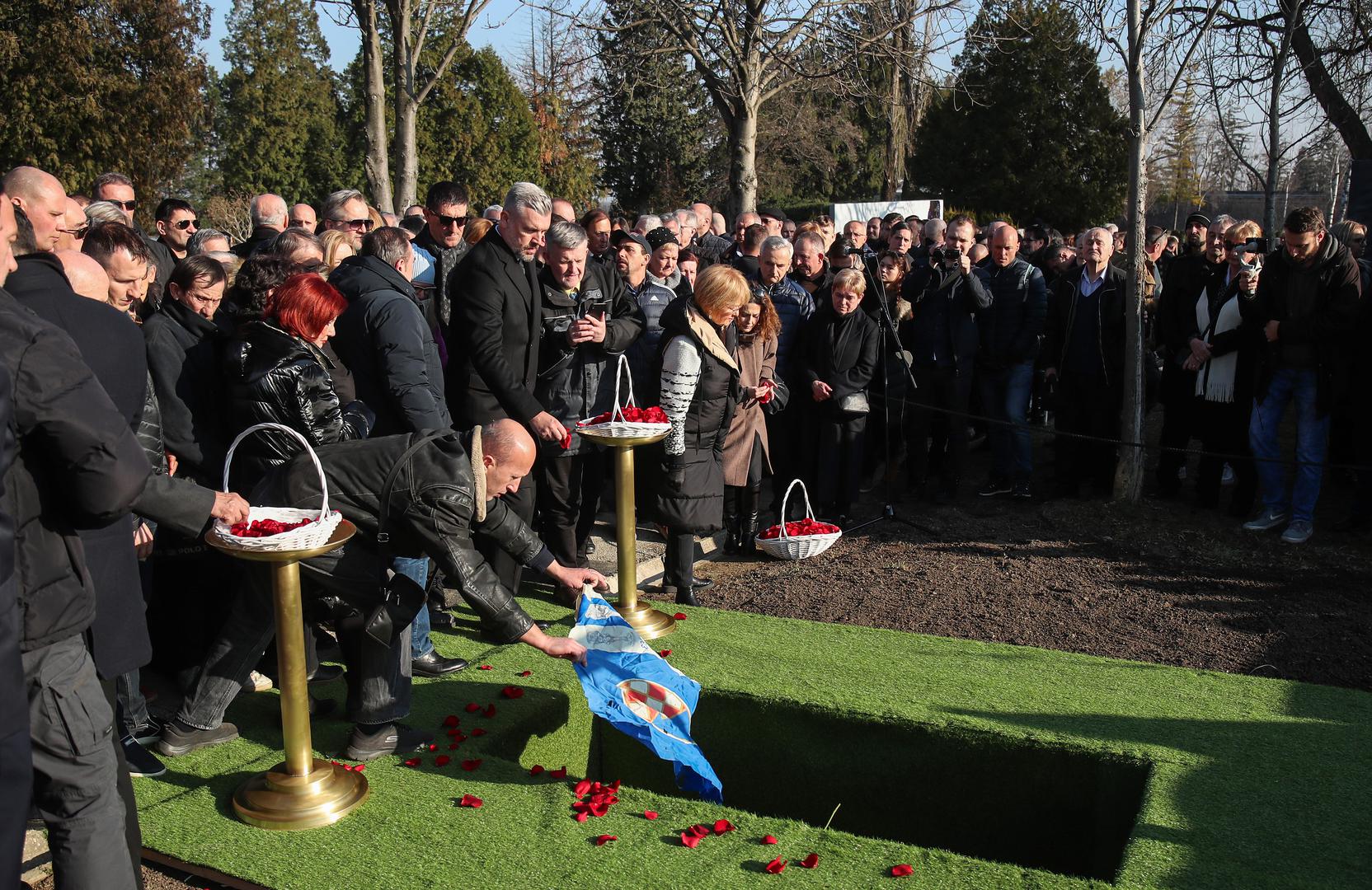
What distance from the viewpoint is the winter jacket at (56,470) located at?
2.57 meters

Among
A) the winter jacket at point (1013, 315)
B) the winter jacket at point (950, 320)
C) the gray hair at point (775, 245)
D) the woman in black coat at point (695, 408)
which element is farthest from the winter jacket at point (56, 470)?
the winter jacket at point (1013, 315)

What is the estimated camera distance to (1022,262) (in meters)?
8.92

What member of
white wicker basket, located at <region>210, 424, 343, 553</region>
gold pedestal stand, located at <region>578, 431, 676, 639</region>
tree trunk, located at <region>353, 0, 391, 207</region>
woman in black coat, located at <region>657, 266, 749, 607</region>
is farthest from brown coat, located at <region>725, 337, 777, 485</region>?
tree trunk, located at <region>353, 0, 391, 207</region>

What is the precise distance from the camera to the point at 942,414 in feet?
30.9

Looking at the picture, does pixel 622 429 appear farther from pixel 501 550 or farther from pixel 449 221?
pixel 449 221

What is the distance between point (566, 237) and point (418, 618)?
7.20 feet

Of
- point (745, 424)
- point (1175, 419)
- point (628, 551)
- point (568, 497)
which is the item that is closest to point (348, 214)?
point (568, 497)

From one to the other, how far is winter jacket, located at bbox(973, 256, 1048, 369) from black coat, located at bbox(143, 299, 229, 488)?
6.02 meters

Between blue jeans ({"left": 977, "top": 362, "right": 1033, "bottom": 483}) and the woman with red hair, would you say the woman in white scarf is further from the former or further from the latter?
the woman with red hair

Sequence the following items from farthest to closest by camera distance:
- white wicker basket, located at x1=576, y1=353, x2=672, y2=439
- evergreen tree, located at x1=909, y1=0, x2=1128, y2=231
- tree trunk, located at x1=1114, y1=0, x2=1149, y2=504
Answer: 1. evergreen tree, located at x1=909, y1=0, x2=1128, y2=231
2. tree trunk, located at x1=1114, y1=0, x2=1149, y2=504
3. white wicker basket, located at x1=576, y1=353, x2=672, y2=439

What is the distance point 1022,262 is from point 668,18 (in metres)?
8.81

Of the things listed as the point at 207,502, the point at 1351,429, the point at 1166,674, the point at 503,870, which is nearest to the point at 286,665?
the point at 207,502

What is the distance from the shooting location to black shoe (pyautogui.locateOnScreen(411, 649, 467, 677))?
5.07 metres

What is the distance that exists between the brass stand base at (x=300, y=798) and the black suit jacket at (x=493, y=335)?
2.31m
